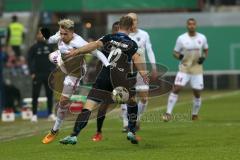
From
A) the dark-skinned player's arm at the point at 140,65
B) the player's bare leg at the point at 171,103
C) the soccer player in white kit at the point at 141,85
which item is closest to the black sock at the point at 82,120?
the dark-skinned player's arm at the point at 140,65

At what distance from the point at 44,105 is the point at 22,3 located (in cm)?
1249

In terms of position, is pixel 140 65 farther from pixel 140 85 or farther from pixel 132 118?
pixel 132 118

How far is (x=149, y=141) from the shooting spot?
16.5m

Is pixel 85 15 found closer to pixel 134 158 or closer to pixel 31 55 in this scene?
pixel 31 55

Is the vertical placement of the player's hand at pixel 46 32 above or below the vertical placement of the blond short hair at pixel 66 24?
below

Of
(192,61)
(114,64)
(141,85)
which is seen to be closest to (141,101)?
(141,85)

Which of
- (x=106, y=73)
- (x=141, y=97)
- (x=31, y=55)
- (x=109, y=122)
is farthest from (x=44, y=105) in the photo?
(x=106, y=73)

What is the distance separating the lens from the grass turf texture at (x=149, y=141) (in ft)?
46.9

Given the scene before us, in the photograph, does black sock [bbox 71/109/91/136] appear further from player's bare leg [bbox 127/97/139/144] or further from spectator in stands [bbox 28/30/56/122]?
spectator in stands [bbox 28/30/56/122]

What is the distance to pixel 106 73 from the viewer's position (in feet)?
50.8

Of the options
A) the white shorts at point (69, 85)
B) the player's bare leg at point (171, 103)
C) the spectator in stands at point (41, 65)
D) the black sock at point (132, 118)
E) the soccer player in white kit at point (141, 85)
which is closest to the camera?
the black sock at point (132, 118)

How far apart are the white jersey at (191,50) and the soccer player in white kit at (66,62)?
5515 mm

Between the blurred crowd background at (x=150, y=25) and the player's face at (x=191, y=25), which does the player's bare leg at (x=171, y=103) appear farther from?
the blurred crowd background at (x=150, y=25)

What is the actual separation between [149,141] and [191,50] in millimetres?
5622
